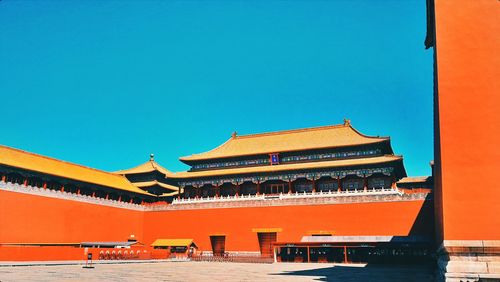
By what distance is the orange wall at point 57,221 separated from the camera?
26.9 m

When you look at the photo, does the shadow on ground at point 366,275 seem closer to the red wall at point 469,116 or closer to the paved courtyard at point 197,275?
the paved courtyard at point 197,275

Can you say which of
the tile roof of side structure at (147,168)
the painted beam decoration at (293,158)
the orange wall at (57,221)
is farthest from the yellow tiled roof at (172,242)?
the tile roof of side structure at (147,168)

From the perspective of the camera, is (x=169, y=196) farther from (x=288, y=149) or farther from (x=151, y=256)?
(x=288, y=149)

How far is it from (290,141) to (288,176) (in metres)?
5.20

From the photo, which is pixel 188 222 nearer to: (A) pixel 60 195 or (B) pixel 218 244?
(B) pixel 218 244

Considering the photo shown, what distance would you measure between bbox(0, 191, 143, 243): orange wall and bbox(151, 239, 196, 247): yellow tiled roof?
112 inches

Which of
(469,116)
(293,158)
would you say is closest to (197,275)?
(469,116)

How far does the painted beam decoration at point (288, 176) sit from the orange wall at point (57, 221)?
6.80 meters

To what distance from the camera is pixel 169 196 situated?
139 feet

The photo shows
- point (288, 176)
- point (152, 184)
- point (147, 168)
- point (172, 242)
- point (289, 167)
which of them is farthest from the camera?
point (147, 168)

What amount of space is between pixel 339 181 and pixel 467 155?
25180mm

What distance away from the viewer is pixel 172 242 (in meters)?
35.5

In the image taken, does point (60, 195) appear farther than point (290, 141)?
No

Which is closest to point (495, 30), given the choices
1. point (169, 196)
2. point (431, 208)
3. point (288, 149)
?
point (431, 208)
